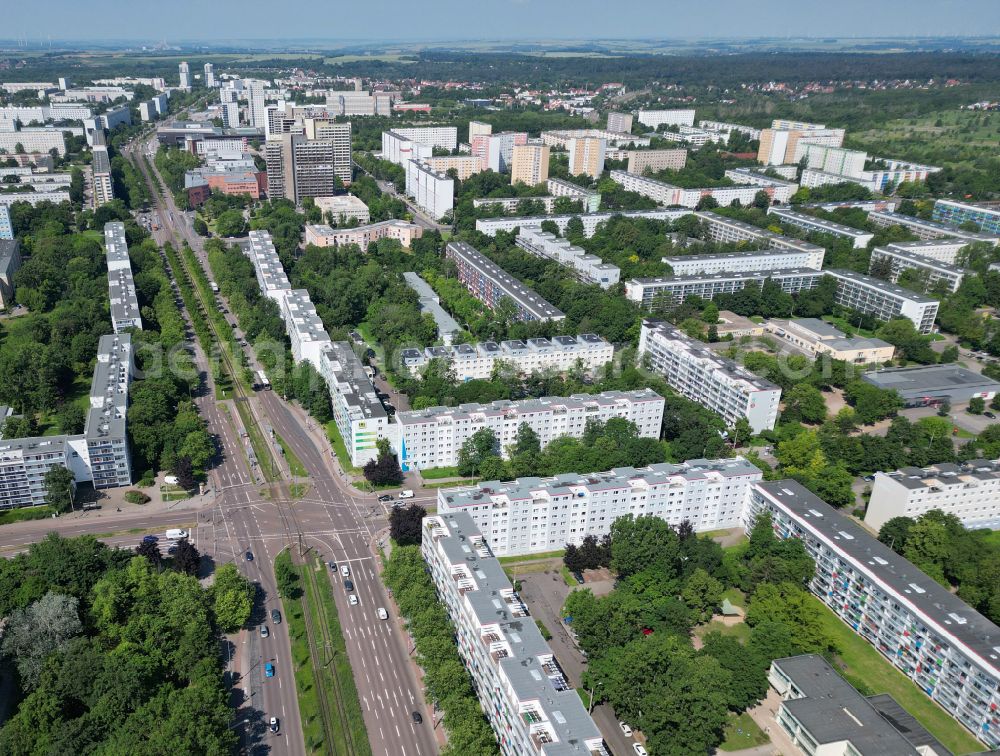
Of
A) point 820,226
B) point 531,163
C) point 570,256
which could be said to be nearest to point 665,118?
point 531,163

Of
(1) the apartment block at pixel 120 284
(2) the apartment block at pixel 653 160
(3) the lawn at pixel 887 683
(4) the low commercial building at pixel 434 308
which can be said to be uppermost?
(2) the apartment block at pixel 653 160

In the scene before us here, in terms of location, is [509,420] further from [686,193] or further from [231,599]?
[686,193]

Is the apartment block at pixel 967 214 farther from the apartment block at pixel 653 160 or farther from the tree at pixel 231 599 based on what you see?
the tree at pixel 231 599

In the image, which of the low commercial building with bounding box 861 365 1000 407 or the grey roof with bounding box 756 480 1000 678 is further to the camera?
the low commercial building with bounding box 861 365 1000 407

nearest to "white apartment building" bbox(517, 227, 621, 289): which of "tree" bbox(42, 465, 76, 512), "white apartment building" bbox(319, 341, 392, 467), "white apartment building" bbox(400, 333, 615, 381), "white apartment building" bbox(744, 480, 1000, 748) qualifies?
"white apartment building" bbox(400, 333, 615, 381)

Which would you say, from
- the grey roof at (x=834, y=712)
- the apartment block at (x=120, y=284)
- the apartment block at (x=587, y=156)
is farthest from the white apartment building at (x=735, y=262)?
the grey roof at (x=834, y=712)

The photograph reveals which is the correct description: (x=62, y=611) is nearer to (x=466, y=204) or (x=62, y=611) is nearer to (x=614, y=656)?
(x=614, y=656)

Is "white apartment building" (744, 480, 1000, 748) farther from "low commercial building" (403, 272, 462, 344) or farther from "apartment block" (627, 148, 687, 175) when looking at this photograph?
"apartment block" (627, 148, 687, 175)

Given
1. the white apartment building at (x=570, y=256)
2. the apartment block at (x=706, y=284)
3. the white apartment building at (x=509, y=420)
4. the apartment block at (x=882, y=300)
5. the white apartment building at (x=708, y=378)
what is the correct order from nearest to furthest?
1. the white apartment building at (x=509, y=420)
2. the white apartment building at (x=708, y=378)
3. the apartment block at (x=882, y=300)
4. the apartment block at (x=706, y=284)
5. the white apartment building at (x=570, y=256)

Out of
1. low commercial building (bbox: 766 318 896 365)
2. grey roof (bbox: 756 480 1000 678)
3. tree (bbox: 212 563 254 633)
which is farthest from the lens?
low commercial building (bbox: 766 318 896 365)
